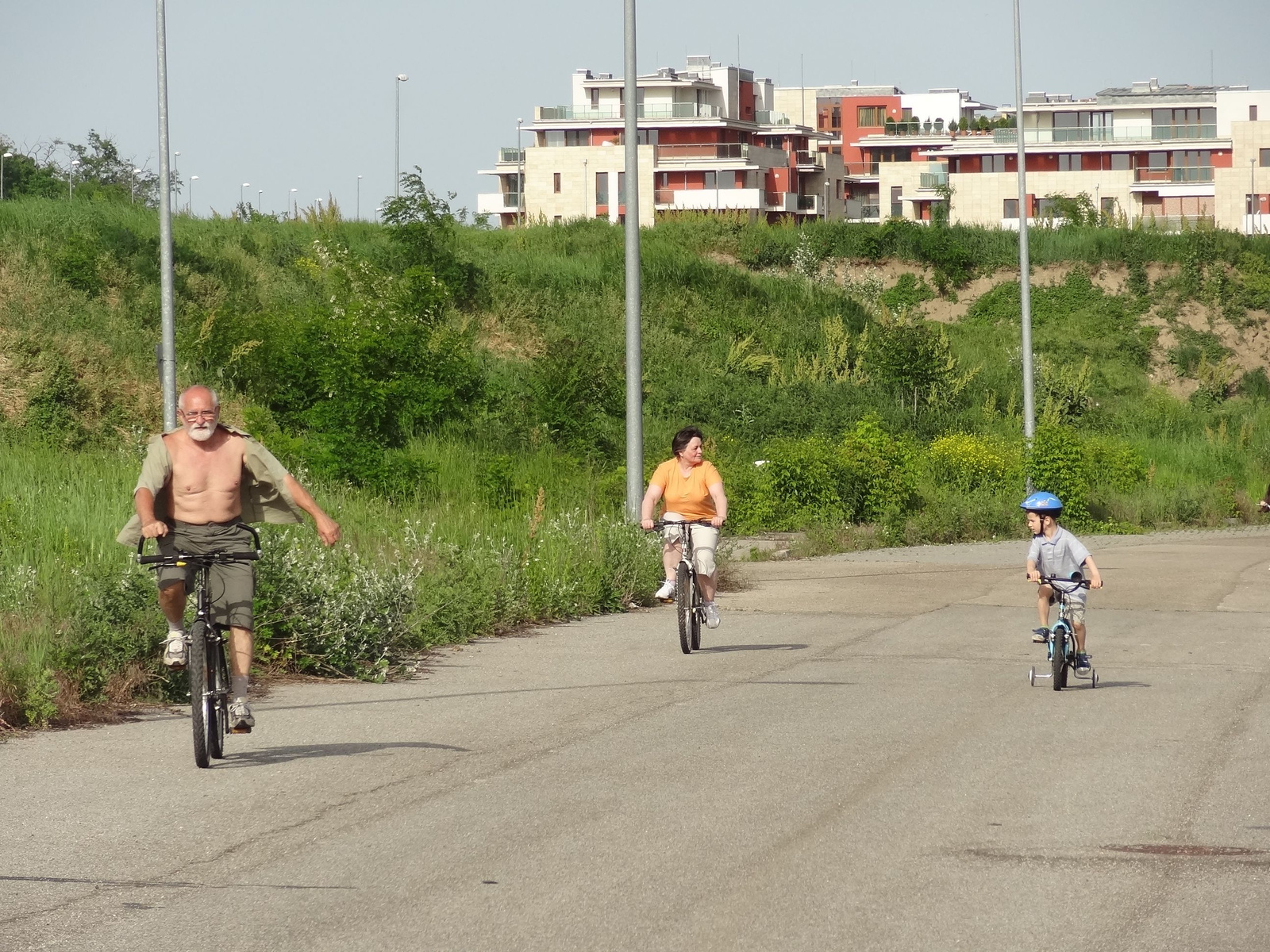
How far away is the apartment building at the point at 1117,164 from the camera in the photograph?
9131 cm

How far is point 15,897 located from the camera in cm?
616

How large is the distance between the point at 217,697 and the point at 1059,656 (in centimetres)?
605

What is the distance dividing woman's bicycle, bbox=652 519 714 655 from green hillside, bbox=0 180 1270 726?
80.0 inches

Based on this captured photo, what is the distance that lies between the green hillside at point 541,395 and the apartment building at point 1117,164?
1075 inches

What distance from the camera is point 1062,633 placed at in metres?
11.9

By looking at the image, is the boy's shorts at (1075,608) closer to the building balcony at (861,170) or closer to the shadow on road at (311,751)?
the shadow on road at (311,751)

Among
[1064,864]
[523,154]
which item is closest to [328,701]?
[1064,864]

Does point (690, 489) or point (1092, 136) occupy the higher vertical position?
point (1092, 136)

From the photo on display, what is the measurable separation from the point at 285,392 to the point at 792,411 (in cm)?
1306

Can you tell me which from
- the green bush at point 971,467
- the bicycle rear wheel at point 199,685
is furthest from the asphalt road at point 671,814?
the green bush at point 971,467

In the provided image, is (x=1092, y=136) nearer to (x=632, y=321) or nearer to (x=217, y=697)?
(x=632, y=321)

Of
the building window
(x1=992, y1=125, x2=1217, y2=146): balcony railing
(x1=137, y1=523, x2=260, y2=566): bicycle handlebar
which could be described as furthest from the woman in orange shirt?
the building window

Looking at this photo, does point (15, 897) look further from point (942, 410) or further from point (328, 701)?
point (942, 410)

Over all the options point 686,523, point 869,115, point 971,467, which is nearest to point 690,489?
point 686,523
